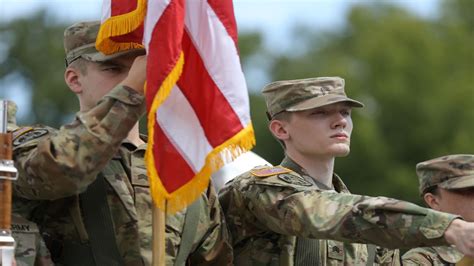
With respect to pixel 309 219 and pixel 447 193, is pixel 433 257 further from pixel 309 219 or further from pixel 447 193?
pixel 309 219

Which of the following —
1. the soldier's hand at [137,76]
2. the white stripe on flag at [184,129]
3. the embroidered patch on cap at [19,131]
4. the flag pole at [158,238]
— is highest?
the soldier's hand at [137,76]

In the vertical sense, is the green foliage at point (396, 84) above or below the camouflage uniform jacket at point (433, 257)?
below

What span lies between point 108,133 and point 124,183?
61cm

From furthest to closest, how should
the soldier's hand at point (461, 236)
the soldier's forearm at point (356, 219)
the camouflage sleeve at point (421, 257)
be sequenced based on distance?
the camouflage sleeve at point (421, 257) → the soldier's forearm at point (356, 219) → the soldier's hand at point (461, 236)

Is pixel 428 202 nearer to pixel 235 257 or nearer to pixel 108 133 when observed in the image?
pixel 235 257

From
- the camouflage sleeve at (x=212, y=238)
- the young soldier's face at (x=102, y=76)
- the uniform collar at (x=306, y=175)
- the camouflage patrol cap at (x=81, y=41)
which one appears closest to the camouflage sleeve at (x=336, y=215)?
the camouflage sleeve at (x=212, y=238)

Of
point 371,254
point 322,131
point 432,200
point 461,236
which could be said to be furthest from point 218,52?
point 432,200

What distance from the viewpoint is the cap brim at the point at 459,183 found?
947 centimetres

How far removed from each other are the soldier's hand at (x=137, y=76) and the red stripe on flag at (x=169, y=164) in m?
0.20

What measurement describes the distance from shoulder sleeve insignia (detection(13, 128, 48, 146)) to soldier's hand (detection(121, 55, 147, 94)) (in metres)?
0.45

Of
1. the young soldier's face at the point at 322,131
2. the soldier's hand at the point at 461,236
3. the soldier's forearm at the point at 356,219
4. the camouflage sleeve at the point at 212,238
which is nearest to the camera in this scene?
the soldier's hand at the point at 461,236

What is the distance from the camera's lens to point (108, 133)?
23.4 ft

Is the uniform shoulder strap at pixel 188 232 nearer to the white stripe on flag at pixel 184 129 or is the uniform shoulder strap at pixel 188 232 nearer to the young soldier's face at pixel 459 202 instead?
the white stripe on flag at pixel 184 129

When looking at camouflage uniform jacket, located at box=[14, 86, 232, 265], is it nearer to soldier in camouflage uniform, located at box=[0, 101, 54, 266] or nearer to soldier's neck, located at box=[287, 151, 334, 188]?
soldier in camouflage uniform, located at box=[0, 101, 54, 266]
